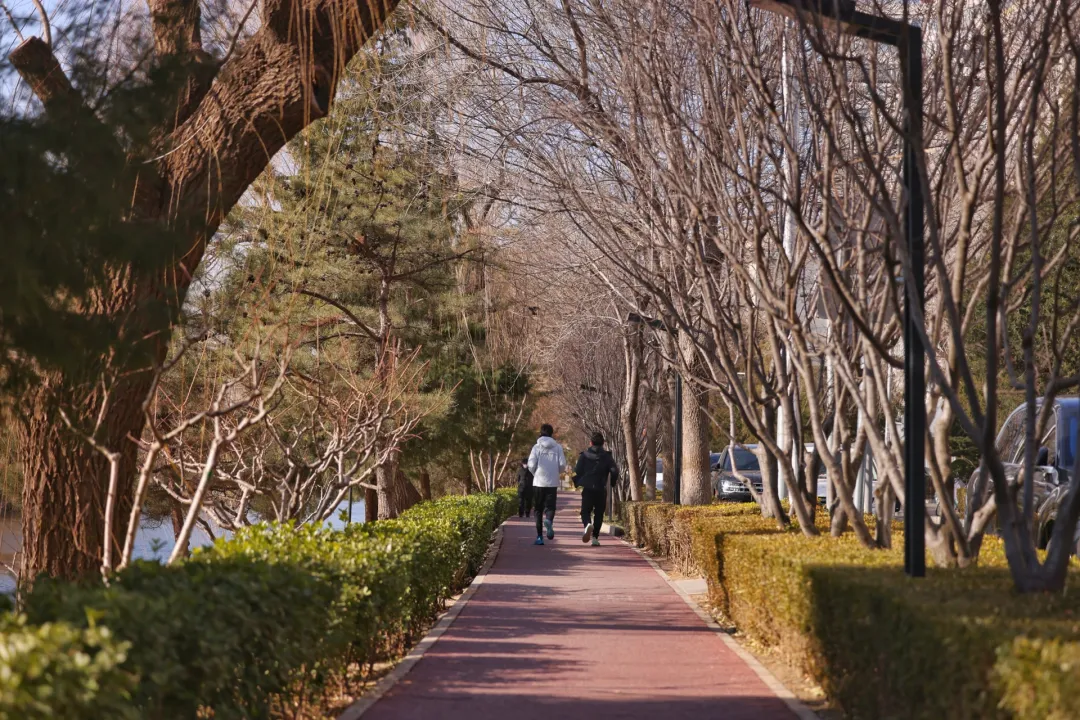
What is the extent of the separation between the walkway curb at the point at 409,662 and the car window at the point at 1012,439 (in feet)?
26.8

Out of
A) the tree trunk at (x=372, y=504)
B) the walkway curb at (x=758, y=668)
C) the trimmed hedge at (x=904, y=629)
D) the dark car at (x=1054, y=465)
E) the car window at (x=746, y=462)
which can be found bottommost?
the walkway curb at (x=758, y=668)

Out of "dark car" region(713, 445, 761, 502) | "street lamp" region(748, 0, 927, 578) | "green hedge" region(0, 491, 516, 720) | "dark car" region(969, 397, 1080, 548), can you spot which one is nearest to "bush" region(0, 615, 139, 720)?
"green hedge" region(0, 491, 516, 720)

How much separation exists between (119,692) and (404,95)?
1057cm

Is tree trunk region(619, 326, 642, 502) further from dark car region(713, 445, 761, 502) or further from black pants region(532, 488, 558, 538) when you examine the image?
black pants region(532, 488, 558, 538)

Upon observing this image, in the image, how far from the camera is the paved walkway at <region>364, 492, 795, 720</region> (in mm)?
7207

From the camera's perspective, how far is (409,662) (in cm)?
878

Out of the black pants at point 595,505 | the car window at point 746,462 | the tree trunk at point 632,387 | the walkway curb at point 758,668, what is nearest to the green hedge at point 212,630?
the walkway curb at point 758,668

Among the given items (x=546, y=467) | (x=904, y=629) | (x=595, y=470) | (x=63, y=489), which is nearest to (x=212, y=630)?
(x=904, y=629)

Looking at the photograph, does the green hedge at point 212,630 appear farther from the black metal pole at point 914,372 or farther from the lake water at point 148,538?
the black metal pole at point 914,372

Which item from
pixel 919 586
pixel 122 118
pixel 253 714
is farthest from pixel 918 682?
pixel 122 118

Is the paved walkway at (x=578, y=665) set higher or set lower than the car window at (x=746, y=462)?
lower

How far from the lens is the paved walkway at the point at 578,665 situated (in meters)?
7.21

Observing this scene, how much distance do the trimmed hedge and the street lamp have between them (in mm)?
288

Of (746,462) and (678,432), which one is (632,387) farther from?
(746,462)
